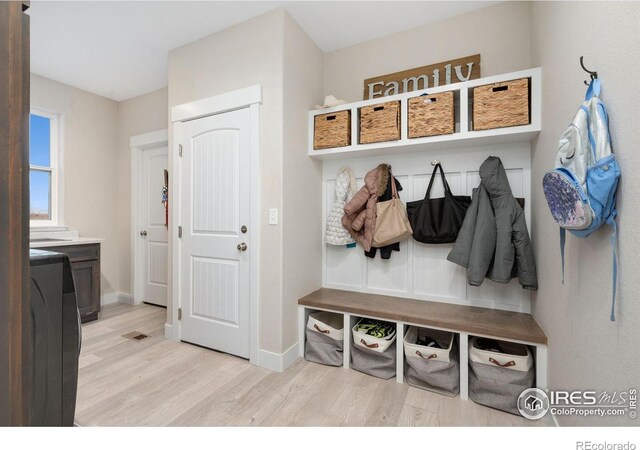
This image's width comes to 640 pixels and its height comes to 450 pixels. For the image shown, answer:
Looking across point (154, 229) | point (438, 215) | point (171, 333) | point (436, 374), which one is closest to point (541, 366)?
point (436, 374)

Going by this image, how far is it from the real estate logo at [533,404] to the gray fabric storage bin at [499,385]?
0.08 ft

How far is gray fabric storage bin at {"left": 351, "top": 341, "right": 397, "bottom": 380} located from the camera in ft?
6.63

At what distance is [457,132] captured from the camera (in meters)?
2.02

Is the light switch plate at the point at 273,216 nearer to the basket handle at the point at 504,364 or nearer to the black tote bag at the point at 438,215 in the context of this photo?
the black tote bag at the point at 438,215

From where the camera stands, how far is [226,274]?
7.75 feet

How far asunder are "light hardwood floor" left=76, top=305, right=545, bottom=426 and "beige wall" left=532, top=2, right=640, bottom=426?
64 centimetres

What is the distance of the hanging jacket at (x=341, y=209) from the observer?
245 cm

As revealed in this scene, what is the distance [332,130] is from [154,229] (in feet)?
8.74

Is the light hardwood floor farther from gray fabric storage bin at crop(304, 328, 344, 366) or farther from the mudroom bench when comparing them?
the mudroom bench

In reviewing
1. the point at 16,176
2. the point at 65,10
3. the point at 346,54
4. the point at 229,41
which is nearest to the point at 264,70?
the point at 229,41

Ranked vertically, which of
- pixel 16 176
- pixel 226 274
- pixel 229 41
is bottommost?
pixel 226 274

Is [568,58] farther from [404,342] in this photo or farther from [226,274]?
[226,274]

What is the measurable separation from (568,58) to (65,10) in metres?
3.27

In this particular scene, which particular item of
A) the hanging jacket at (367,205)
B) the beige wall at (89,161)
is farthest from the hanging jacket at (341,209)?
the beige wall at (89,161)
